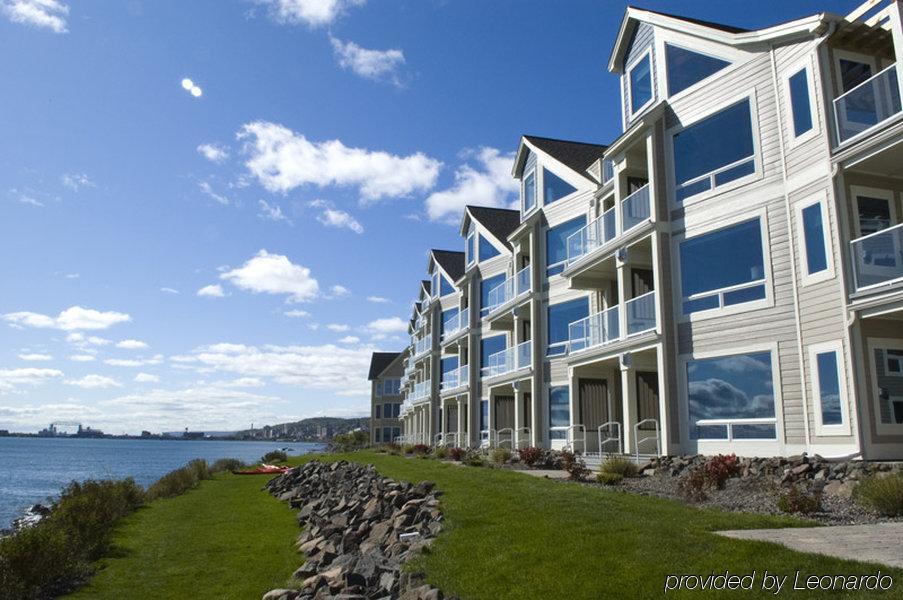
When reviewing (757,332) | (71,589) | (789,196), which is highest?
(789,196)

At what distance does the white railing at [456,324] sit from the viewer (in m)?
38.0

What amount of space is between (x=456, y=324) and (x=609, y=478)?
85.0ft

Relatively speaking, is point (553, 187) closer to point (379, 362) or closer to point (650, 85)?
point (650, 85)

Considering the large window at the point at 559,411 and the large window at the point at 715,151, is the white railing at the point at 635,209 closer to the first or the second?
the large window at the point at 715,151

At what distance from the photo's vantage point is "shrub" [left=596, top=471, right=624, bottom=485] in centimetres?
1472

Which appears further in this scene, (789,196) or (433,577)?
(789,196)

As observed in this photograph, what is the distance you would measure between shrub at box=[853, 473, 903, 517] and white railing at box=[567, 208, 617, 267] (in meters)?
11.4

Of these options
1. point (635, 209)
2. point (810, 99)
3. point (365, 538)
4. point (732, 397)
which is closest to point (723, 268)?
point (732, 397)

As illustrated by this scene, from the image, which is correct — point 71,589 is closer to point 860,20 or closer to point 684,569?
point 684,569

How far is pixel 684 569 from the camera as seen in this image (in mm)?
7105

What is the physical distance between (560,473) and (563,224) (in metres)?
11.2

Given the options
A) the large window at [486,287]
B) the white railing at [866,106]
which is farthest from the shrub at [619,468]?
the large window at [486,287]

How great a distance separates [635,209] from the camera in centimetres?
1942

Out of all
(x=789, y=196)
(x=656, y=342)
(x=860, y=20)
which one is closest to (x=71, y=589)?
(x=656, y=342)
